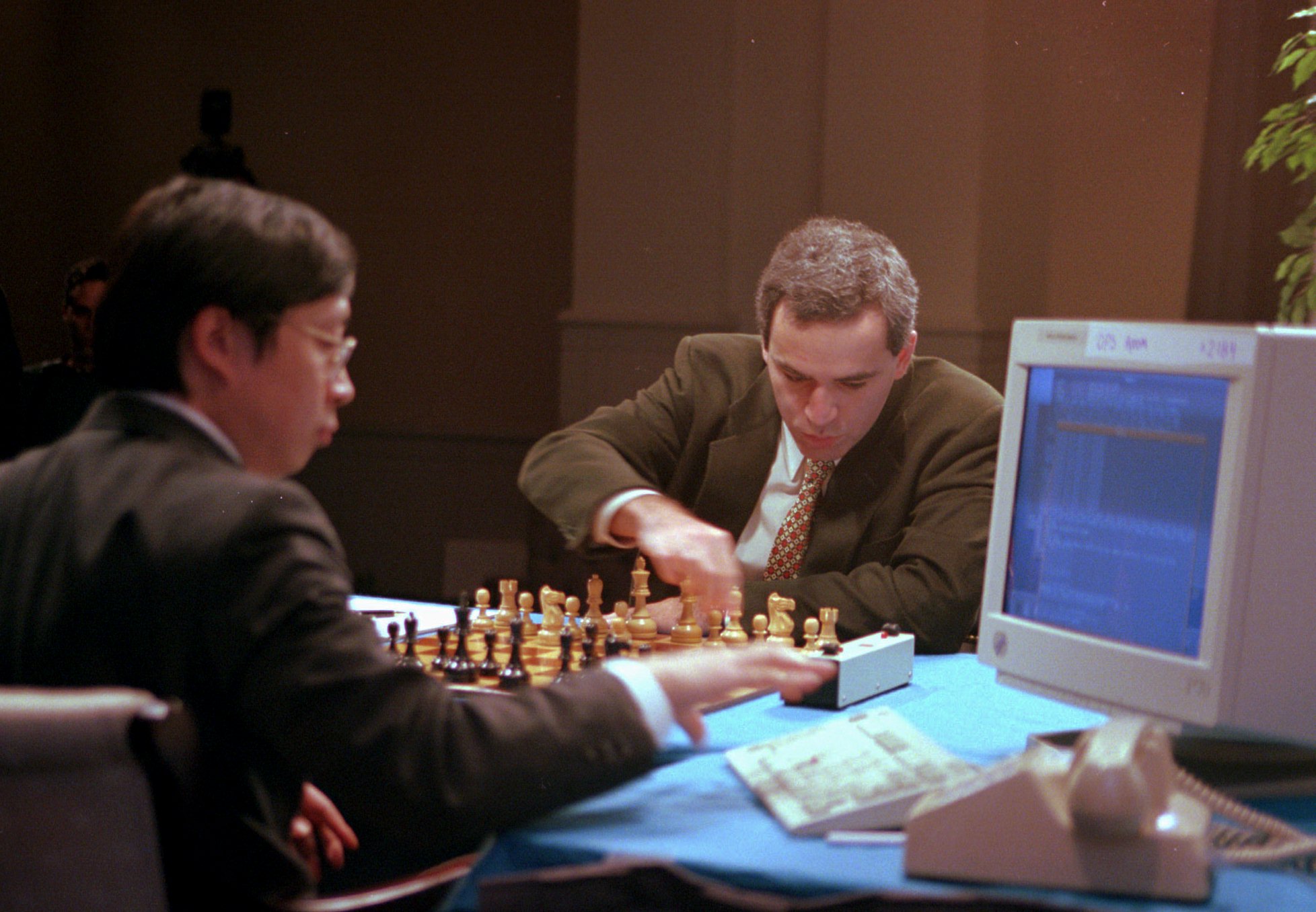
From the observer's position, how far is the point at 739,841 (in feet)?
4.28

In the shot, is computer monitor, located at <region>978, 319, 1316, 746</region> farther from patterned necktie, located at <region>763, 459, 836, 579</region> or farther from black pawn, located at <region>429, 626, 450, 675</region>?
patterned necktie, located at <region>763, 459, 836, 579</region>

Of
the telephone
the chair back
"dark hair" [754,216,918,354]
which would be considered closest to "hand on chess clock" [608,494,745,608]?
"dark hair" [754,216,918,354]

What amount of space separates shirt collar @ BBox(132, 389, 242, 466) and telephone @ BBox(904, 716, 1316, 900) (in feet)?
2.61

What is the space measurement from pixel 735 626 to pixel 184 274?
1194mm

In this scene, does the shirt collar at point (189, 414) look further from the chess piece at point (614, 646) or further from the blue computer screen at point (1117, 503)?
the blue computer screen at point (1117, 503)

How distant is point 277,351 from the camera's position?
136 cm

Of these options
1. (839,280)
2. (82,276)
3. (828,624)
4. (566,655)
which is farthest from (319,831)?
(82,276)

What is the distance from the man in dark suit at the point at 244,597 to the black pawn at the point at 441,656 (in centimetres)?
56

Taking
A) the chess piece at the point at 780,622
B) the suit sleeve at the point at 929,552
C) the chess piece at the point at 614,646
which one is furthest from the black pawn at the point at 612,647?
the suit sleeve at the point at 929,552

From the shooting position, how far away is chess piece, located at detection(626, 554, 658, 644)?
2203 mm

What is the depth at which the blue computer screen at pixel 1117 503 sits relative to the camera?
1.50 metres

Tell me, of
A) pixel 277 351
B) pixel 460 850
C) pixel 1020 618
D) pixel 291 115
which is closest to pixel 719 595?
pixel 1020 618

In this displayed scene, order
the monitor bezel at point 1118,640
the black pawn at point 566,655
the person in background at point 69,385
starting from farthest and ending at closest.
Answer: the person in background at point 69,385 < the black pawn at point 566,655 < the monitor bezel at point 1118,640

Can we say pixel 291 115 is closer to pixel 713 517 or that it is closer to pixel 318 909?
pixel 713 517
